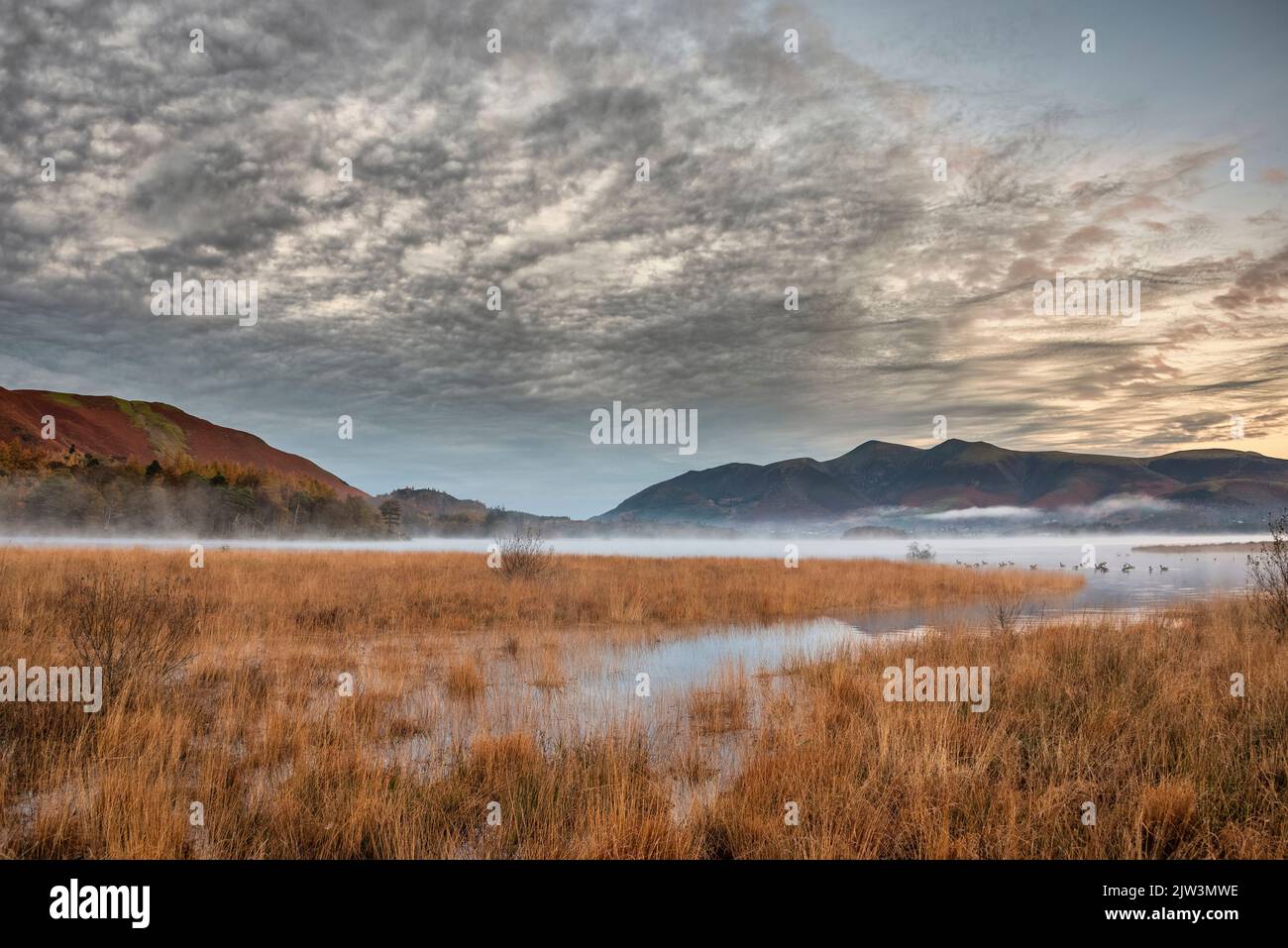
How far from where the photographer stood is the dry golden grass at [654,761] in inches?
169

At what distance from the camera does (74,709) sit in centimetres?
638

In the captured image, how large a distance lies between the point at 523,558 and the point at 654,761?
16588 millimetres

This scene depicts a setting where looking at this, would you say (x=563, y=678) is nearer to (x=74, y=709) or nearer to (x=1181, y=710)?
(x=74, y=709)

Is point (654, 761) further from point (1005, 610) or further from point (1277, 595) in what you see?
point (1277, 595)

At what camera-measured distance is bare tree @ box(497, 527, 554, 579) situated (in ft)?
72.2

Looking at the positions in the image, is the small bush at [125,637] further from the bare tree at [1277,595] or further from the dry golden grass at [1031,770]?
the bare tree at [1277,595]

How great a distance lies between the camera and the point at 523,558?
72.9 ft

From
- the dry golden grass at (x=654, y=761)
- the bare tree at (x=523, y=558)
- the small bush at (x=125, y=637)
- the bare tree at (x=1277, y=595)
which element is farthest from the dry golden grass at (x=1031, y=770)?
the bare tree at (x=523, y=558)

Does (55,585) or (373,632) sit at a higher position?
(55,585)

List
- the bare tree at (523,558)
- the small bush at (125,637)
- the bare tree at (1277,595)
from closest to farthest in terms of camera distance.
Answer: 1. the small bush at (125,637)
2. the bare tree at (1277,595)
3. the bare tree at (523,558)

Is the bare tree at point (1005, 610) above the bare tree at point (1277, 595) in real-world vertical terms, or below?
below

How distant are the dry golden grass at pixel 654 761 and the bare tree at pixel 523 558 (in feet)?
34.9
